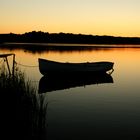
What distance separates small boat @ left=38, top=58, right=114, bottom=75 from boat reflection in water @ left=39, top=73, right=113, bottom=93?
0.53 meters

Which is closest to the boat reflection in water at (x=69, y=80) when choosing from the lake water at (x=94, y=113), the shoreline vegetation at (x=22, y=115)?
the lake water at (x=94, y=113)

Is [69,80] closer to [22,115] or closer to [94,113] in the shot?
[94,113]

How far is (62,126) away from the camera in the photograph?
46.0ft

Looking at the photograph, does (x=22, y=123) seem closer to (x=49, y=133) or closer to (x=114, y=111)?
(x=49, y=133)

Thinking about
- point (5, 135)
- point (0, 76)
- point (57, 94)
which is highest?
point (0, 76)

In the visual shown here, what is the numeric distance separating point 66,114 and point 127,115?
3.08 meters

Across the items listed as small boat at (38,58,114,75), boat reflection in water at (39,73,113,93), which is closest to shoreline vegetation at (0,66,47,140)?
boat reflection in water at (39,73,113,93)

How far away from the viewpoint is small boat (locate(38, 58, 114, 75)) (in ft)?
105

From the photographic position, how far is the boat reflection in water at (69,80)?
28.5 m

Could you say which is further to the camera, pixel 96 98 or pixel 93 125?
pixel 96 98

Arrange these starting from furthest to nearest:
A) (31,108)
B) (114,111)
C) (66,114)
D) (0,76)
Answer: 1. (114,111)
2. (66,114)
3. (0,76)
4. (31,108)

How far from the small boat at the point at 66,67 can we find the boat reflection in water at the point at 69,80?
0.53 m

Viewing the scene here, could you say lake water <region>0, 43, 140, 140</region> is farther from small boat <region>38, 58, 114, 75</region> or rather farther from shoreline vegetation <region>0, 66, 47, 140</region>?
small boat <region>38, 58, 114, 75</region>

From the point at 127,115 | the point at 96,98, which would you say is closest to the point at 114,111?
the point at 127,115
